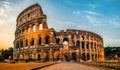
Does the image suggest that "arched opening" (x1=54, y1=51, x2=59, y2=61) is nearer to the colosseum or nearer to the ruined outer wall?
the colosseum

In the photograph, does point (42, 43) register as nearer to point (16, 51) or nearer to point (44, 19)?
point (44, 19)

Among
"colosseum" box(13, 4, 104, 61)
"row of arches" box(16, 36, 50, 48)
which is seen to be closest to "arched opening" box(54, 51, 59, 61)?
"colosseum" box(13, 4, 104, 61)

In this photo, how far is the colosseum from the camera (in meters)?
43.2

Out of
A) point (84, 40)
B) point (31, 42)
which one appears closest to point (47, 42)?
point (31, 42)

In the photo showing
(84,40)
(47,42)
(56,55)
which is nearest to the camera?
(56,55)

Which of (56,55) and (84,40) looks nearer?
(56,55)

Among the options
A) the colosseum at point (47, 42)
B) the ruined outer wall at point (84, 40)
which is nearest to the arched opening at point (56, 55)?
the colosseum at point (47, 42)

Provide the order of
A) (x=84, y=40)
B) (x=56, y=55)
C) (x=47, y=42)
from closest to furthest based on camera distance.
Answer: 1. (x=56, y=55)
2. (x=47, y=42)
3. (x=84, y=40)

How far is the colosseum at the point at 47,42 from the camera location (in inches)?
1703

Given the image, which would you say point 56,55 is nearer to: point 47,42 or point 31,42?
point 47,42

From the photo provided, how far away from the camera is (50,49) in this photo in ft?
139

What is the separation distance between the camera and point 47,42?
47.5 m

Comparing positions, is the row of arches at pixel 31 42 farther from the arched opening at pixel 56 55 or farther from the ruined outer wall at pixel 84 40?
the arched opening at pixel 56 55

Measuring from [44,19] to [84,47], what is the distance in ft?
46.4
